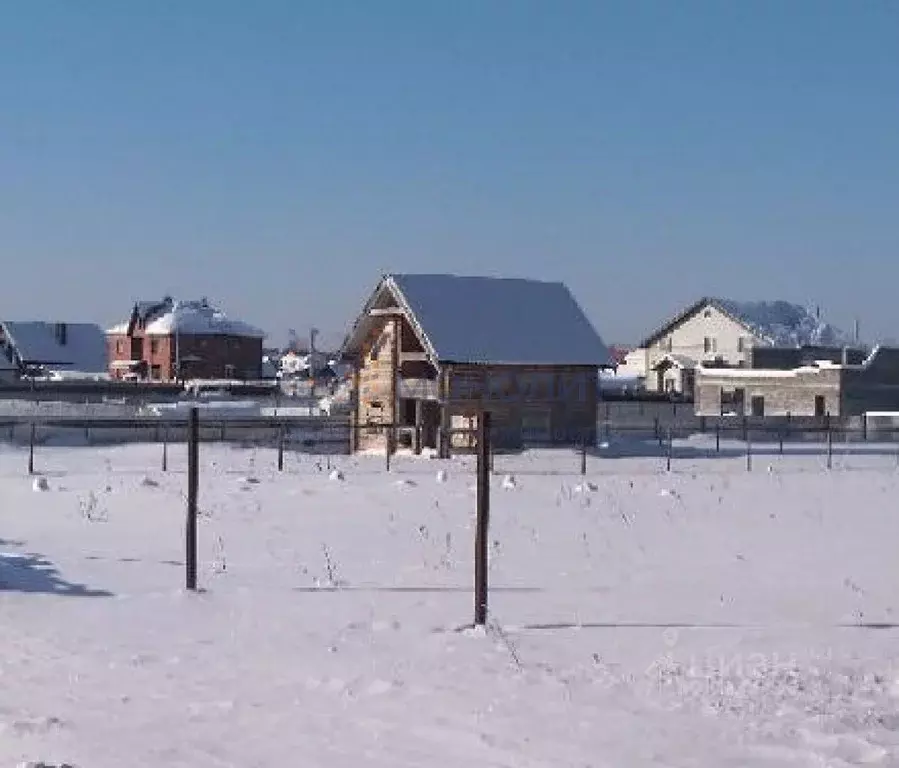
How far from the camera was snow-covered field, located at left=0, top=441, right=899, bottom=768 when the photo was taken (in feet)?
30.1

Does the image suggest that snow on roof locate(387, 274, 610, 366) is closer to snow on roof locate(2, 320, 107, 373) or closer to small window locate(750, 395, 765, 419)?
small window locate(750, 395, 765, 419)

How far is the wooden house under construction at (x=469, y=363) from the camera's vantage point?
40906 millimetres

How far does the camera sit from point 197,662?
11.6m

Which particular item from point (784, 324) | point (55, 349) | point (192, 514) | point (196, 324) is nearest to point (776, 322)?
point (784, 324)

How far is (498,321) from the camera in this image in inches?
1688

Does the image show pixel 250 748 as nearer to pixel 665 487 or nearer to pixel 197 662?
pixel 197 662

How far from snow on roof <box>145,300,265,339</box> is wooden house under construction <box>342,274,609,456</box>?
52.2 meters

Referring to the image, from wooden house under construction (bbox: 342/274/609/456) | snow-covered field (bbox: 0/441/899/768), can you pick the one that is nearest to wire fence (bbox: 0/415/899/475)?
wooden house under construction (bbox: 342/274/609/456)

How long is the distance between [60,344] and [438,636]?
99.1m

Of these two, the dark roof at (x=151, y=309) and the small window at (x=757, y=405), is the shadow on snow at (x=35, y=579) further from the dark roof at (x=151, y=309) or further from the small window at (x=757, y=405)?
the dark roof at (x=151, y=309)

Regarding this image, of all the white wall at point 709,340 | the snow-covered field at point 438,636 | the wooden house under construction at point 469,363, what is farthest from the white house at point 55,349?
the snow-covered field at point 438,636

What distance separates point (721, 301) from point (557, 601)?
74914 mm

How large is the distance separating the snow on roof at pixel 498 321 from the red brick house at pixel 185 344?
5388 cm

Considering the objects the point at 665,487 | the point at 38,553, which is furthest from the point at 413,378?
the point at 38,553
